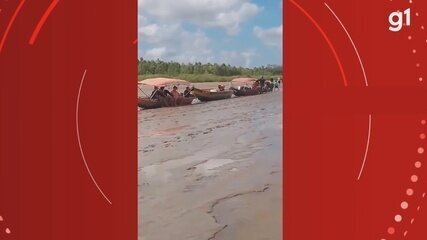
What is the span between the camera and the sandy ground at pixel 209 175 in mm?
1747

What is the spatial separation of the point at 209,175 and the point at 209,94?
0.32m

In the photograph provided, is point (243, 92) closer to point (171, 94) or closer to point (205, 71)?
point (205, 71)

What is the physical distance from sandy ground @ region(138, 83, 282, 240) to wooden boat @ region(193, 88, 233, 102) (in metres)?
0.04

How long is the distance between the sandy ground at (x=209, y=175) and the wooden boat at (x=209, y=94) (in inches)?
1.5

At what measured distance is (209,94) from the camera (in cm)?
190
